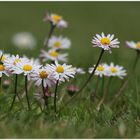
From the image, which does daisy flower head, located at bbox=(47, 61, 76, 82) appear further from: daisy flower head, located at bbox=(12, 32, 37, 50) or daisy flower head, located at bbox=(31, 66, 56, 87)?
daisy flower head, located at bbox=(12, 32, 37, 50)

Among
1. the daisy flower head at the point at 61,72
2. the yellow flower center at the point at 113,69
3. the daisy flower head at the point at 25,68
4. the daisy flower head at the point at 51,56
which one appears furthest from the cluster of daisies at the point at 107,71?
the daisy flower head at the point at 25,68

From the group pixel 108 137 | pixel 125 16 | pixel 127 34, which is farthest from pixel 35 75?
pixel 125 16

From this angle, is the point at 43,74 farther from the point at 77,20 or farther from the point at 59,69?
the point at 77,20

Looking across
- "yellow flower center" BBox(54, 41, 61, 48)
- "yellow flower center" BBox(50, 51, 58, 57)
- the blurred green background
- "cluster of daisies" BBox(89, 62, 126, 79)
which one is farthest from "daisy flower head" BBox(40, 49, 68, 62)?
the blurred green background

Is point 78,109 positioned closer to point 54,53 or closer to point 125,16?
point 54,53

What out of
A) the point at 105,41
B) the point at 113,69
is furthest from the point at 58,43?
the point at 105,41

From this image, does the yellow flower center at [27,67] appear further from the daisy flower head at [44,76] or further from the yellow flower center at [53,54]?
the yellow flower center at [53,54]
